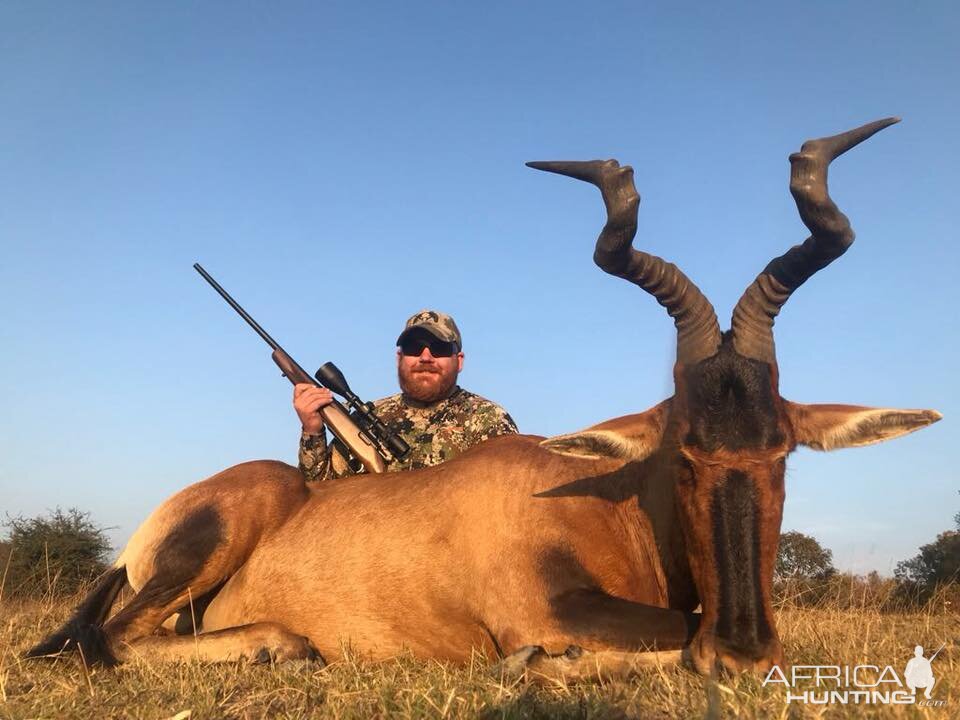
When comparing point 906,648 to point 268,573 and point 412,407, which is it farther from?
point 412,407

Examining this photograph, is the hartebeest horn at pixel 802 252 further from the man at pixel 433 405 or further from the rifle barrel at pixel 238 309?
the rifle barrel at pixel 238 309

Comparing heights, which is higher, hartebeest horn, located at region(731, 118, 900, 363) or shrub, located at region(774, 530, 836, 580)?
hartebeest horn, located at region(731, 118, 900, 363)

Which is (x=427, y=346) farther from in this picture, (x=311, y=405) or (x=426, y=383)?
(x=311, y=405)

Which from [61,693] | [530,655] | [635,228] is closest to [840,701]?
[530,655]

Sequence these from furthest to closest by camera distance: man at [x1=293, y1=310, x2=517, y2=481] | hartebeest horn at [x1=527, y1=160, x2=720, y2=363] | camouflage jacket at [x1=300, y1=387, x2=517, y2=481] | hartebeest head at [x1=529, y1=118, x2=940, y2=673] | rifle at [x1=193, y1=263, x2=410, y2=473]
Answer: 1. man at [x1=293, y1=310, x2=517, y2=481]
2. camouflage jacket at [x1=300, y1=387, x2=517, y2=481]
3. rifle at [x1=193, y1=263, x2=410, y2=473]
4. hartebeest horn at [x1=527, y1=160, x2=720, y2=363]
5. hartebeest head at [x1=529, y1=118, x2=940, y2=673]

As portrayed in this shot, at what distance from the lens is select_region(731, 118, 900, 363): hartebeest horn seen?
15.0 ft

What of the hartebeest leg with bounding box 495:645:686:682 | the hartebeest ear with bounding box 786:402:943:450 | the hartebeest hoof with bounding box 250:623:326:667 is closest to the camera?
the hartebeest leg with bounding box 495:645:686:682

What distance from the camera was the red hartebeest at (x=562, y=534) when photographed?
4.05 meters

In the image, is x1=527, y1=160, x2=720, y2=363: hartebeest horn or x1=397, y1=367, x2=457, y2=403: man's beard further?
x1=397, y1=367, x2=457, y2=403: man's beard

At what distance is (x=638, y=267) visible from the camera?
490 cm

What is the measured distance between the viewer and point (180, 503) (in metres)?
6.29

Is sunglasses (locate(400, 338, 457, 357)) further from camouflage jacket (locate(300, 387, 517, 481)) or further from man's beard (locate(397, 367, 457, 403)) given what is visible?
camouflage jacket (locate(300, 387, 517, 481))

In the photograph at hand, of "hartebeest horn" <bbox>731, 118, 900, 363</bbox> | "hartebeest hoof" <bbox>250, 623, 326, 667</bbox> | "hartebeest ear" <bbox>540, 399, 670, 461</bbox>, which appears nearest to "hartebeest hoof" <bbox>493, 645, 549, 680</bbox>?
"hartebeest ear" <bbox>540, 399, 670, 461</bbox>

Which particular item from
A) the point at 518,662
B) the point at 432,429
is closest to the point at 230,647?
the point at 518,662
